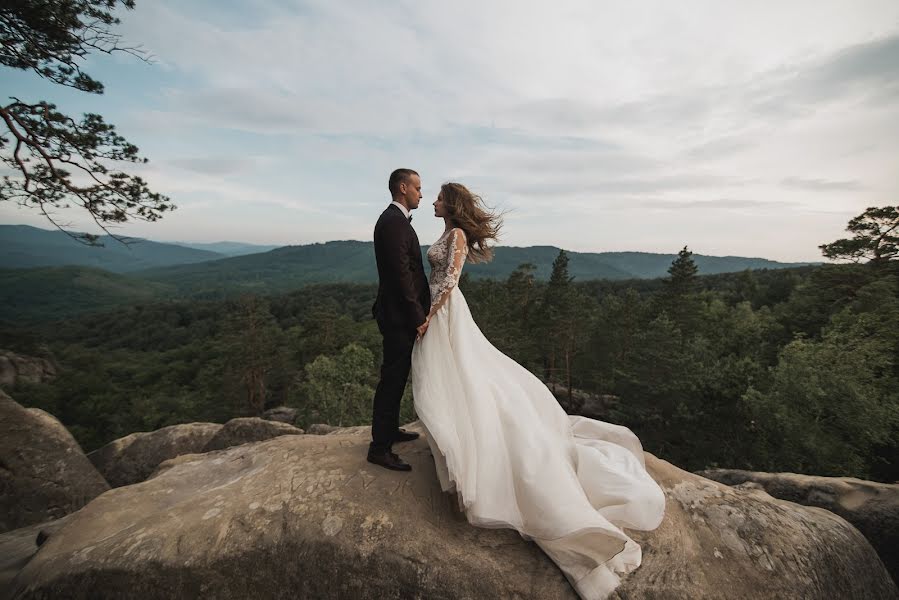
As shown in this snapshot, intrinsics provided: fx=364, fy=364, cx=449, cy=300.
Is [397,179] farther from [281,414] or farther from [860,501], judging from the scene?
[281,414]

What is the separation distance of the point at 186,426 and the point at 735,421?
2612cm

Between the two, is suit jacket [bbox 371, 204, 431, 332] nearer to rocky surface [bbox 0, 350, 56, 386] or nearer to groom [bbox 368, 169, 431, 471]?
groom [bbox 368, 169, 431, 471]

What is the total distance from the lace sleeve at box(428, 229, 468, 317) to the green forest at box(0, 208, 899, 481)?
69.9ft

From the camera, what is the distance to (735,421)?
1988 centimetres

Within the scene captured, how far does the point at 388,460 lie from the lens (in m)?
4.66

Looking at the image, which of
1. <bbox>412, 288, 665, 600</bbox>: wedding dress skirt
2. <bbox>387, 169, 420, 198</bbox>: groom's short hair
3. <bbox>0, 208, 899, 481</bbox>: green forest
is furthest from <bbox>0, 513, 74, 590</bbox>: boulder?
<bbox>0, 208, 899, 481</bbox>: green forest

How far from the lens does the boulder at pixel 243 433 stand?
443 inches

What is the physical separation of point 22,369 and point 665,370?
71.0 meters

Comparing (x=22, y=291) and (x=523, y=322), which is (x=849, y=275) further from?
(x=22, y=291)

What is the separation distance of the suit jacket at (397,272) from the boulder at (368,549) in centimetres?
199

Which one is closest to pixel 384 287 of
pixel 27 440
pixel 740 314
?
pixel 27 440

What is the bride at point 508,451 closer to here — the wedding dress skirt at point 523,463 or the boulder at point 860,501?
the wedding dress skirt at point 523,463

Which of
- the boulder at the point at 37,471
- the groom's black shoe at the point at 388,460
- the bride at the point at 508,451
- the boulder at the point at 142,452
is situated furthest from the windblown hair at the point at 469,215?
the boulder at the point at 142,452

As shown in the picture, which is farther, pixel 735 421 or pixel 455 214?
pixel 735 421
